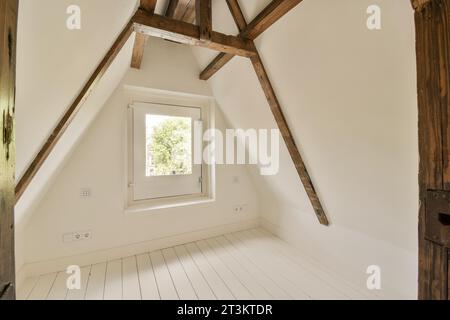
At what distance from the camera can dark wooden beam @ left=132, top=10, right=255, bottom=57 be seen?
1.45 m

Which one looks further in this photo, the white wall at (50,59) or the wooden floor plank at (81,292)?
the wooden floor plank at (81,292)

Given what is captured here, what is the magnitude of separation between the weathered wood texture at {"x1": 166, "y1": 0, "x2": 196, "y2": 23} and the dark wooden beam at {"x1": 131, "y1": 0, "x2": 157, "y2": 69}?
466mm

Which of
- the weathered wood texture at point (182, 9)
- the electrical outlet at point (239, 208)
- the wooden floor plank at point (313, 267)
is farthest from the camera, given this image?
the electrical outlet at point (239, 208)

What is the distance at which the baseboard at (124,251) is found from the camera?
201cm

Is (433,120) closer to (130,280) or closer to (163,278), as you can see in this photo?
(163,278)

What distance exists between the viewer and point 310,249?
2436mm

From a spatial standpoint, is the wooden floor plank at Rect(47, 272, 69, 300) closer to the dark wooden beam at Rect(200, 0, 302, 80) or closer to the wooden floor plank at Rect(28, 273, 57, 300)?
the wooden floor plank at Rect(28, 273, 57, 300)

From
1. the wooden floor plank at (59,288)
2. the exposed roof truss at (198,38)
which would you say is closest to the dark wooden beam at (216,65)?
the exposed roof truss at (198,38)

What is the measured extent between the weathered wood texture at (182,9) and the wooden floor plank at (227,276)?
2720mm

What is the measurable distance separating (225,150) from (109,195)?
5.35ft

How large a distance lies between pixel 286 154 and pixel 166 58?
A: 76.1 inches

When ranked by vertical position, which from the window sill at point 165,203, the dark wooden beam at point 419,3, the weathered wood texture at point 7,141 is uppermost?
the dark wooden beam at point 419,3

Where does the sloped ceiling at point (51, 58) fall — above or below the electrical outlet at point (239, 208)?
above

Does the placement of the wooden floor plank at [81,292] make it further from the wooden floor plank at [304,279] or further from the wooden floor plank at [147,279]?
the wooden floor plank at [304,279]
